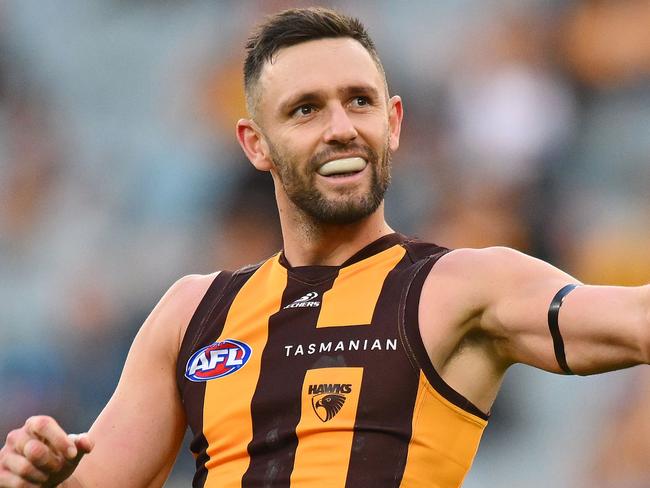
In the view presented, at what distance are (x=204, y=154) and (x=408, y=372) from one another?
445cm

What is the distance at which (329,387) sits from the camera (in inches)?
132

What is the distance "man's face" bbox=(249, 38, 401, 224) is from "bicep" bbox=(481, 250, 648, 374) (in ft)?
1.68

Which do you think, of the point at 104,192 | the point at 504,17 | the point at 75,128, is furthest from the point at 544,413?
the point at 75,128

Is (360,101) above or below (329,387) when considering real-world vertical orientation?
above

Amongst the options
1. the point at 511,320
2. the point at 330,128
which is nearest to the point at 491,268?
the point at 511,320

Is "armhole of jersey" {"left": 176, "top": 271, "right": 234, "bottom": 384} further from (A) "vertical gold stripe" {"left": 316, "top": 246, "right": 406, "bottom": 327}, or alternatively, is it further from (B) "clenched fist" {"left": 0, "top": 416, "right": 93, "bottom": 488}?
(B) "clenched fist" {"left": 0, "top": 416, "right": 93, "bottom": 488}

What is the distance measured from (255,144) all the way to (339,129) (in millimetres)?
506

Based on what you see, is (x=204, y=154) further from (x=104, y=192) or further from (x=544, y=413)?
(x=544, y=413)

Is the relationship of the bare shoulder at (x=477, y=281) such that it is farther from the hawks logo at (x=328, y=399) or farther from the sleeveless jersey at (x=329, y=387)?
the hawks logo at (x=328, y=399)

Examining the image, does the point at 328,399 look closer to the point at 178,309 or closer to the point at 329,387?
the point at 329,387

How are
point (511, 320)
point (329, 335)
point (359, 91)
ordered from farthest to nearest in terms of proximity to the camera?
1. point (359, 91)
2. point (329, 335)
3. point (511, 320)

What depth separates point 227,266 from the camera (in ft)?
23.5

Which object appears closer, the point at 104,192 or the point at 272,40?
the point at 272,40

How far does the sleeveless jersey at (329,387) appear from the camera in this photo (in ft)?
10.7
